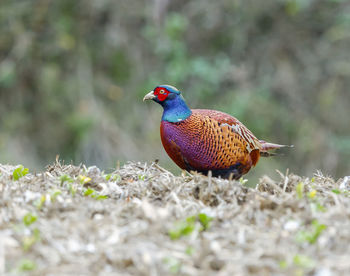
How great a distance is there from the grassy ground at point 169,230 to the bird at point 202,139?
0.89m

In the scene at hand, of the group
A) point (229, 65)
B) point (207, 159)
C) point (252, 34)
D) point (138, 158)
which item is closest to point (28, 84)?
point (138, 158)

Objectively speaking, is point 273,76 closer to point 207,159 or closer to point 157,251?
point 207,159

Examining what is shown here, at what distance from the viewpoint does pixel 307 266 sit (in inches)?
88.9

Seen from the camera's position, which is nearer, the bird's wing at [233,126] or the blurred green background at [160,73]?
the bird's wing at [233,126]

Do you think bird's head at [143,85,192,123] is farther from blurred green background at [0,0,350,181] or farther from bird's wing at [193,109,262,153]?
blurred green background at [0,0,350,181]

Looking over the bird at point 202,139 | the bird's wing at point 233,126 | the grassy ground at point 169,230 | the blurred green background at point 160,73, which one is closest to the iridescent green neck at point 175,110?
the bird at point 202,139

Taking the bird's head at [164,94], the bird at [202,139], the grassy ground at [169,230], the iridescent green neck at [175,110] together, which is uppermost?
the bird's head at [164,94]

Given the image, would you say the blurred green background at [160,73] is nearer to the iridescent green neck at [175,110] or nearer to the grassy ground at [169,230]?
the iridescent green neck at [175,110]

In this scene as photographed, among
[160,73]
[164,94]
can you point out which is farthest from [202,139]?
[160,73]

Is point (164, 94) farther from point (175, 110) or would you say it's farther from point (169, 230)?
point (169, 230)

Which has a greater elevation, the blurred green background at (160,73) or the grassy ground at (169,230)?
the blurred green background at (160,73)

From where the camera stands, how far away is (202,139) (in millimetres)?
4266

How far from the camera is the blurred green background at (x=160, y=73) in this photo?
8789 millimetres

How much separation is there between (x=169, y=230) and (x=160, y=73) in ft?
22.8
